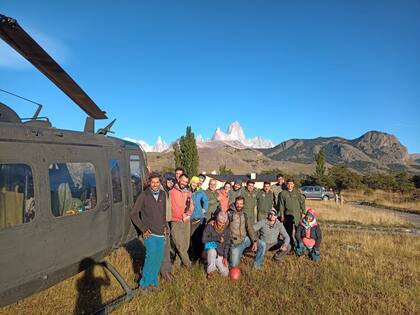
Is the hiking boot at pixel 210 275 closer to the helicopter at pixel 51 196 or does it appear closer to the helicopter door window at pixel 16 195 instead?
the helicopter at pixel 51 196

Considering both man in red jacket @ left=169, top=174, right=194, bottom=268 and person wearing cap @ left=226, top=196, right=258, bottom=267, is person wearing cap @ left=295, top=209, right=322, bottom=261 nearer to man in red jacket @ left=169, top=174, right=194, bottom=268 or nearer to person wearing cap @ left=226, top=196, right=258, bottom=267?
person wearing cap @ left=226, top=196, right=258, bottom=267

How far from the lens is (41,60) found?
4.54m

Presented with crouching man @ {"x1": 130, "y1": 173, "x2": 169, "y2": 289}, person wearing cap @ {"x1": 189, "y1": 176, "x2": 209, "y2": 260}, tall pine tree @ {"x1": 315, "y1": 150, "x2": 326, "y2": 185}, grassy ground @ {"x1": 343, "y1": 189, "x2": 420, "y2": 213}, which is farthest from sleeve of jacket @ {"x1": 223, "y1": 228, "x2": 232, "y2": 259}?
tall pine tree @ {"x1": 315, "y1": 150, "x2": 326, "y2": 185}

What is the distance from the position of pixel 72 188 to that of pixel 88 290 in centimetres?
260

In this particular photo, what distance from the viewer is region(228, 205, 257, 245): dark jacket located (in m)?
7.18

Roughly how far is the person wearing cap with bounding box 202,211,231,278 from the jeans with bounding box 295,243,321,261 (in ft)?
7.69

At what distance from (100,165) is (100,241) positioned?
107cm

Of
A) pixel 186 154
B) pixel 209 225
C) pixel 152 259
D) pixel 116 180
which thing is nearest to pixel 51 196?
pixel 116 180

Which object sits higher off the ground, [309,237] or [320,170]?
[320,170]

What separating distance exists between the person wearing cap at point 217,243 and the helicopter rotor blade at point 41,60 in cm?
312

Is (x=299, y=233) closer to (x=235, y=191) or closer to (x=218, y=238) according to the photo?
(x=235, y=191)

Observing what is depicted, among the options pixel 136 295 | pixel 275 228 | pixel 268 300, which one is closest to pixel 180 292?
pixel 136 295

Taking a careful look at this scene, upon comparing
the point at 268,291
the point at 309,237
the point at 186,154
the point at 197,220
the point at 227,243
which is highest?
the point at 186,154

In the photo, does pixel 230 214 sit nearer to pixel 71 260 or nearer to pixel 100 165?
pixel 100 165
